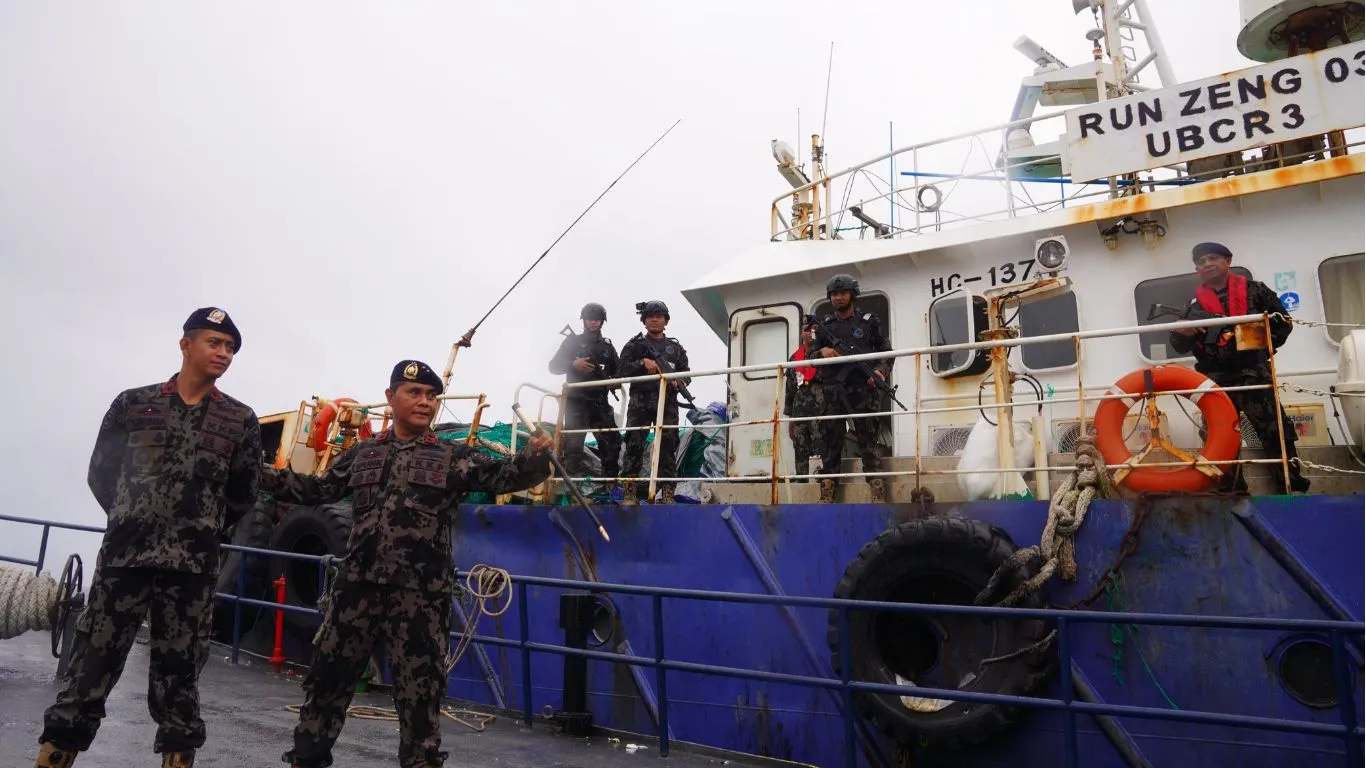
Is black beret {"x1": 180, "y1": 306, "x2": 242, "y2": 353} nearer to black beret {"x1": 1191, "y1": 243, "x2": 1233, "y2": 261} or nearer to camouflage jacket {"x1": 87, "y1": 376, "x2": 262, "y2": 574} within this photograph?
camouflage jacket {"x1": 87, "y1": 376, "x2": 262, "y2": 574}

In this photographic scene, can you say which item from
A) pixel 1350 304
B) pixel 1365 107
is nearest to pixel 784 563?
pixel 1350 304

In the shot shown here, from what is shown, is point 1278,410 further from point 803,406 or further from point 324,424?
point 324,424

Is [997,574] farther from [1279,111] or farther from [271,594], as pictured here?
[271,594]

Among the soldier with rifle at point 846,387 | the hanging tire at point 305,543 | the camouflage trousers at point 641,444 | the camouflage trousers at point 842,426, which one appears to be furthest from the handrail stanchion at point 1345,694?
the hanging tire at point 305,543

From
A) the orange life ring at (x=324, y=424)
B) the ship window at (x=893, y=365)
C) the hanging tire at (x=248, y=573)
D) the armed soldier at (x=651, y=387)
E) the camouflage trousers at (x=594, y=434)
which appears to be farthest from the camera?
the orange life ring at (x=324, y=424)

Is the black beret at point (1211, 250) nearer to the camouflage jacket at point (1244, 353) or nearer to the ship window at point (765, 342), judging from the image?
the camouflage jacket at point (1244, 353)

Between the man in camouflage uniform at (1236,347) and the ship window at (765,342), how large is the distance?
10.9ft

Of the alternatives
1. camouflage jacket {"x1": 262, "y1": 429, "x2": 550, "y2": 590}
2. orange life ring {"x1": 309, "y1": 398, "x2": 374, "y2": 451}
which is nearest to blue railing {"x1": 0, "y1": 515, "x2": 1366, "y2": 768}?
camouflage jacket {"x1": 262, "y1": 429, "x2": 550, "y2": 590}

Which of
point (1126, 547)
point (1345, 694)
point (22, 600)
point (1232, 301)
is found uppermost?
point (1232, 301)

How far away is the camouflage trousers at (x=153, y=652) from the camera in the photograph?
3229 mm

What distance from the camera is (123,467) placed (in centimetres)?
354

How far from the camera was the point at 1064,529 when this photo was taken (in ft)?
15.6

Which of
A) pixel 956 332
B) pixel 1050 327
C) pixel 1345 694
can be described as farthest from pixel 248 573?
pixel 1345 694

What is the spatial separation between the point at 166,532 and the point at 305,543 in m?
4.71
